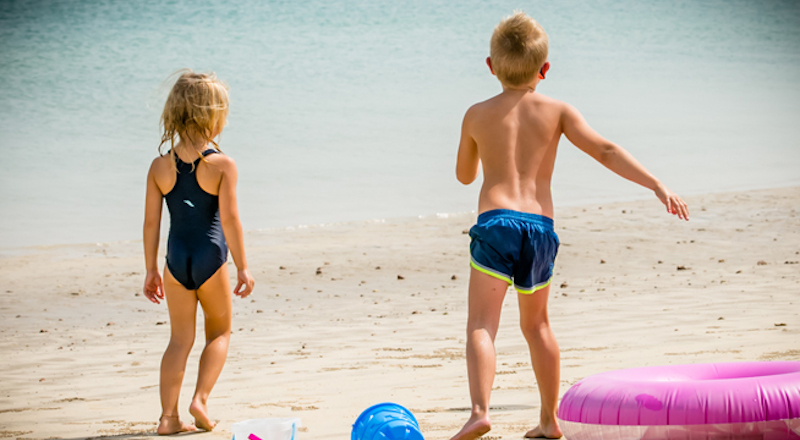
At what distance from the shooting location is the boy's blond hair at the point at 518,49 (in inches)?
127

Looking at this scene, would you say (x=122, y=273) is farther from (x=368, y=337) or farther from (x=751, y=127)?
(x=751, y=127)

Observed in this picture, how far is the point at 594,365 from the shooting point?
4855 mm

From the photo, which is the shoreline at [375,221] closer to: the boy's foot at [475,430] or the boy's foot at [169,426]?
the boy's foot at [169,426]

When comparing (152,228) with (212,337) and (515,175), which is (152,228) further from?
(515,175)

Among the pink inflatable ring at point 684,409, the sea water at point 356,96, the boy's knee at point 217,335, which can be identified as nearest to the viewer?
the pink inflatable ring at point 684,409

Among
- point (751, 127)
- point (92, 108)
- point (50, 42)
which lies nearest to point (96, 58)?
point (50, 42)

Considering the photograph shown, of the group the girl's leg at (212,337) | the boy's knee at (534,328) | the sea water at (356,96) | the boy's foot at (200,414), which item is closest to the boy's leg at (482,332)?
the boy's knee at (534,328)

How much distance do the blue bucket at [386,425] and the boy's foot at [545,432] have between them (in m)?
0.54

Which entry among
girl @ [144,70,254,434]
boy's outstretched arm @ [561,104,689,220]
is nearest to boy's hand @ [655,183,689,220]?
boy's outstretched arm @ [561,104,689,220]

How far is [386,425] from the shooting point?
305 cm

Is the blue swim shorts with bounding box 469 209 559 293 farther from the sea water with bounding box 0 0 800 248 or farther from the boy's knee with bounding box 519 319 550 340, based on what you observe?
the sea water with bounding box 0 0 800 248

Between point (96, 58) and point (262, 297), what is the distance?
23.8 m

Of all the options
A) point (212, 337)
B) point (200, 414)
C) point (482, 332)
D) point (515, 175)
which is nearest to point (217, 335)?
point (212, 337)

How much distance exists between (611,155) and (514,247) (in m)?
0.51
